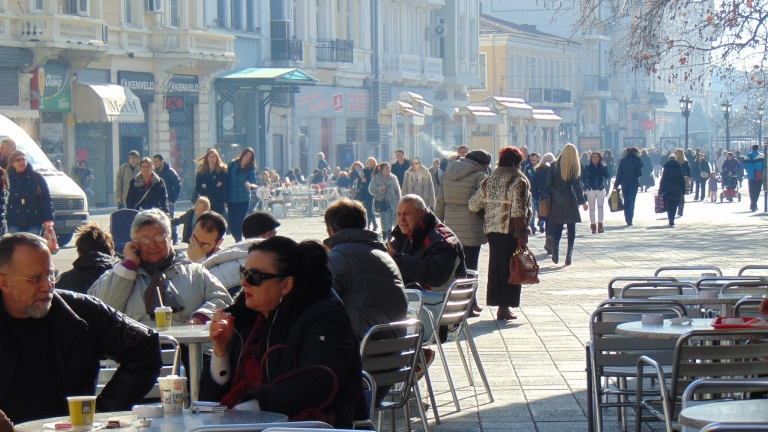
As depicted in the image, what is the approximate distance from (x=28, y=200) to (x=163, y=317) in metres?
11.1

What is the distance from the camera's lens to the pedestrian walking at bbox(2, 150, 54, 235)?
17.2 metres

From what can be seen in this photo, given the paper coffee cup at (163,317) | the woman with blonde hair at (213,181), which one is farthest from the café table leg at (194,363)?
the woman with blonde hair at (213,181)

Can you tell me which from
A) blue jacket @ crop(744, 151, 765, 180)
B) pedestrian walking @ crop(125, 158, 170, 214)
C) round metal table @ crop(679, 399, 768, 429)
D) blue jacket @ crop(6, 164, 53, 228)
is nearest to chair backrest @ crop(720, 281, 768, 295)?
round metal table @ crop(679, 399, 768, 429)

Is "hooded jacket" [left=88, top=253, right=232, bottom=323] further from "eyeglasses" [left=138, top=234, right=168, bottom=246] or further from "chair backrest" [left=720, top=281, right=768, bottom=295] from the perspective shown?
Answer: "chair backrest" [left=720, top=281, right=768, bottom=295]

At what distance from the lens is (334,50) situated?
1889 inches

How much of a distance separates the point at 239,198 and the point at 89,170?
1525 centimetres

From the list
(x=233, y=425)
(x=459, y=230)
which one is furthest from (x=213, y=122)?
(x=233, y=425)

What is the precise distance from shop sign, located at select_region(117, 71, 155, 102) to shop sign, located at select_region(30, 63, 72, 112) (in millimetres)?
2776

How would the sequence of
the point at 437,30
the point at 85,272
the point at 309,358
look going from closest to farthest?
the point at 309,358
the point at 85,272
the point at 437,30

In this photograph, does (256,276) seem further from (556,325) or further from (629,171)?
(629,171)

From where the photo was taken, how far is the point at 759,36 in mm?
18047

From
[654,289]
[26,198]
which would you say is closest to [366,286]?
[654,289]

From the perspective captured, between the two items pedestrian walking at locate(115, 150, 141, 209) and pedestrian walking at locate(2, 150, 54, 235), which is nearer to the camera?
pedestrian walking at locate(2, 150, 54, 235)

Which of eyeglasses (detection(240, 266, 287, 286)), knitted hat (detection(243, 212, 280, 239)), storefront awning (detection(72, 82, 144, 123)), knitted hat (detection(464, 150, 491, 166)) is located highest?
storefront awning (detection(72, 82, 144, 123))
